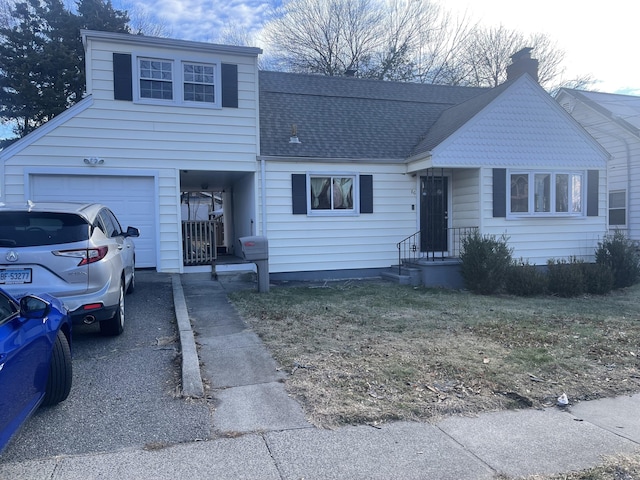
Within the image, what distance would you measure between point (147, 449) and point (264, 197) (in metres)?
8.38

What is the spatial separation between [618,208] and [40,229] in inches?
707

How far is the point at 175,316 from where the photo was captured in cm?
718

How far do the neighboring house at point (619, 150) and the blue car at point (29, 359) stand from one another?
1651 centimetres

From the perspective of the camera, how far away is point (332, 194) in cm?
1202

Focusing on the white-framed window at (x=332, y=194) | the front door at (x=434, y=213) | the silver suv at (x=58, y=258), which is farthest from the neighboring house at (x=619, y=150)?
the silver suv at (x=58, y=258)

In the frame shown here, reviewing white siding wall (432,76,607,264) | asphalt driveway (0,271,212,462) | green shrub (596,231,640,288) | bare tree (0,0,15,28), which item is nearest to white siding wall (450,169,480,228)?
white siding wall (432,76,607,264)

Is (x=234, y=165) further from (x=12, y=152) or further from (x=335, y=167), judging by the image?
(x=12, y=152)

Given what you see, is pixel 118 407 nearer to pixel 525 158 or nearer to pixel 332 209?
pixel 332 209

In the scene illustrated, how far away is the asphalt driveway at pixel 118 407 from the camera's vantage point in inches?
135

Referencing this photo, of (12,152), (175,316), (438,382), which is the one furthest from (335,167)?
(438,382)

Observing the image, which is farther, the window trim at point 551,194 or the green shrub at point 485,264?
the window trim at point 551,194

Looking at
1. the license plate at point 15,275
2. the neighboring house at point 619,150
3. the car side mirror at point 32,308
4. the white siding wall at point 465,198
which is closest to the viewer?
the car side mirror at point 32,308

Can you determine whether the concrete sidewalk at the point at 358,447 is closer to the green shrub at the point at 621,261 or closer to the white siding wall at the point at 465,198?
the white siding wall at the point at 465,198

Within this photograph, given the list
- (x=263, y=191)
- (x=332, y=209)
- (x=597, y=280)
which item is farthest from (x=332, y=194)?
(x=597, y=280)
